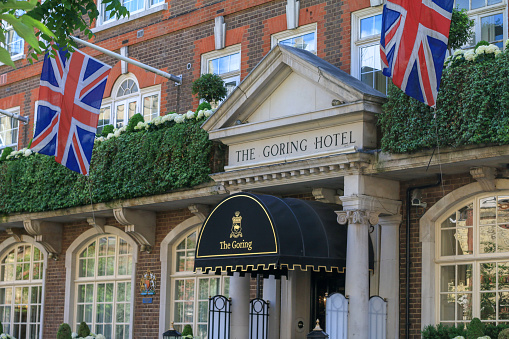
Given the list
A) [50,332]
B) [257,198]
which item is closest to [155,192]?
[257,198]

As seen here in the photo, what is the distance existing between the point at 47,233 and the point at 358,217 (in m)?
10.6

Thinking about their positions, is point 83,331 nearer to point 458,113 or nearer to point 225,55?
point 225,55

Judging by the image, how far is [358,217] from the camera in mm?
13203

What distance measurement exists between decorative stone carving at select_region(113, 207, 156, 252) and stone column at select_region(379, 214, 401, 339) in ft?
21.3

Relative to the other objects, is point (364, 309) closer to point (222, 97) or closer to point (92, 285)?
point (222, 97)

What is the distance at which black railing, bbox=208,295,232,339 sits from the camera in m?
15.3

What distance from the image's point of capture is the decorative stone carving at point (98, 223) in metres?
19.8

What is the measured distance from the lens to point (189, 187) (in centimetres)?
1638

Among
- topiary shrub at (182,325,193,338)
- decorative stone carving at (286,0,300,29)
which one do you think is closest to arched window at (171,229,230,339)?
topiary shrub at (182,325,193,338)

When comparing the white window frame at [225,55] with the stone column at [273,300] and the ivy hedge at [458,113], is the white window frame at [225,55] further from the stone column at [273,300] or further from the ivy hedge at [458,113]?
the ivy hedge at [458,113]

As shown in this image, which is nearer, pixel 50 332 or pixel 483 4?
pixel 483 4

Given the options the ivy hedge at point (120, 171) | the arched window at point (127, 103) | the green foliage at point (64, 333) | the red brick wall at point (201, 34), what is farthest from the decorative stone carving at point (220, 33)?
the green foliage at point (64, 333)

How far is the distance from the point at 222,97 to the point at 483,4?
591 centimetres

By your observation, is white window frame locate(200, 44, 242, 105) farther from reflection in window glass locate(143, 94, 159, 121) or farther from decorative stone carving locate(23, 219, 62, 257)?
decorative stone carving locate(23, 219, 62, 257)
